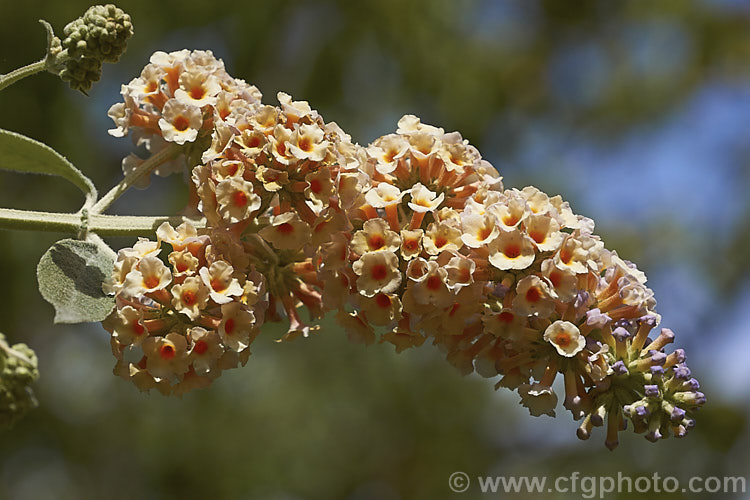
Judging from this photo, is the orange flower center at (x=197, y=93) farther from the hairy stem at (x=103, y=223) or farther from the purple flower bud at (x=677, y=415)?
the purple flower bud at (x=677, y=415)

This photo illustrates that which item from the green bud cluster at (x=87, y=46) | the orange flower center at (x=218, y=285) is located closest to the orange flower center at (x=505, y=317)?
the orange flower center at (x=218, y=285)

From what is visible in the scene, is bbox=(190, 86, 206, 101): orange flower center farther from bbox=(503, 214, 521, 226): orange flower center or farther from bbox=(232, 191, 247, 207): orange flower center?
bbox=(503, 214, 521, 226): orange flower center

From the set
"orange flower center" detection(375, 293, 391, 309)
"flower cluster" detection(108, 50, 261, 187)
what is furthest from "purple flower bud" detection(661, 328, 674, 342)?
"flower cluster" detection(108, 50, 261, 187)

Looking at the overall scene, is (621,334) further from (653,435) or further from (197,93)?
(197,93)

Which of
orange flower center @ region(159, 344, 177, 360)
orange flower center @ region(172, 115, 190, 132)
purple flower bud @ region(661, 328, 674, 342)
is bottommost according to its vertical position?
orange flower center @ region(159, 344, 177, 360)

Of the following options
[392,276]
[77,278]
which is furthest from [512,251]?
[77,278]

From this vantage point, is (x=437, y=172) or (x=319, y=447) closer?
(x=437, y=172)

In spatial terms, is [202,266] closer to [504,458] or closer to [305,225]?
[305,225]

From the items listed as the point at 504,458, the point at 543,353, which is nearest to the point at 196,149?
the point at 543,353
